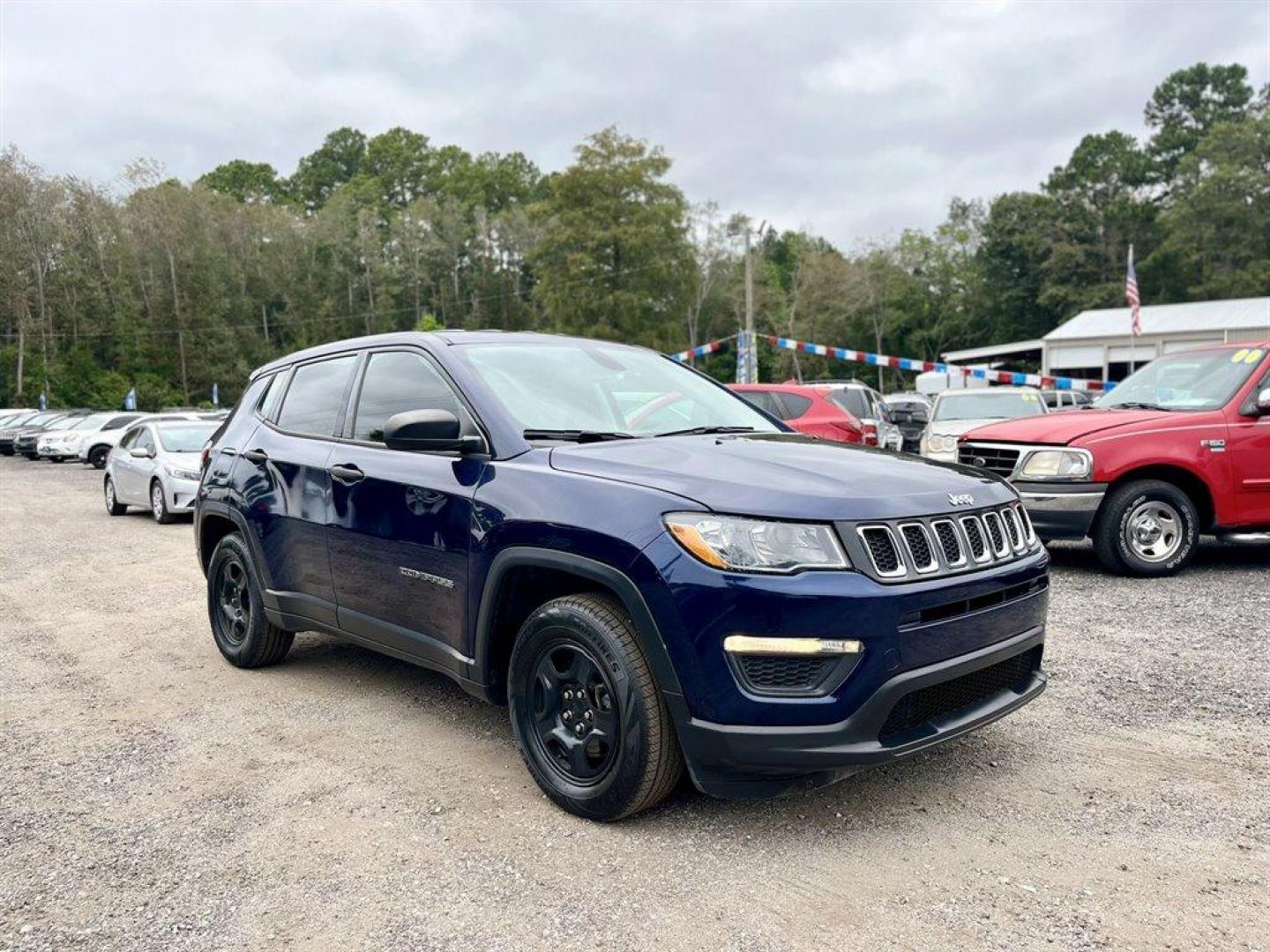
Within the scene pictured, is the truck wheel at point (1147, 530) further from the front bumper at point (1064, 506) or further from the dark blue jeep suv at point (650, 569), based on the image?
the dark blue jeep suv at point (650, 569)

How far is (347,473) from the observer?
4.30 metres

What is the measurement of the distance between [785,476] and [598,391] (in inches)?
48.5

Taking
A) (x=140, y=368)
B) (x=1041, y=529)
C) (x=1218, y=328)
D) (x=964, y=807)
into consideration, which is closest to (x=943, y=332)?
(x=1218, y=328)

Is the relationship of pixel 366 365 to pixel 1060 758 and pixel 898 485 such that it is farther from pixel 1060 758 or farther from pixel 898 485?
pixel 1060 758

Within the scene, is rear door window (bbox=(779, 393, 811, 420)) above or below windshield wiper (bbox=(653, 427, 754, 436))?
above

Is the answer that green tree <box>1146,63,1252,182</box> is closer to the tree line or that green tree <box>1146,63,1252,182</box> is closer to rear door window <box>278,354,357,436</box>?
the tree line

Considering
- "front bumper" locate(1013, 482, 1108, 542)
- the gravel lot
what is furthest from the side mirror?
"front bumper" locate(1013, 482, 1108, 542)

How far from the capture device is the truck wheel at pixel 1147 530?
7145 mm

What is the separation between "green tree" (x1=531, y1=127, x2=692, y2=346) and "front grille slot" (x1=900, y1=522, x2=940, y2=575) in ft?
166

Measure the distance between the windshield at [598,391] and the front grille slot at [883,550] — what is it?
3.82ft

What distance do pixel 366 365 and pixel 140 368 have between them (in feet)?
182

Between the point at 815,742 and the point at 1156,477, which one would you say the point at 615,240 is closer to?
the point at 1156,477

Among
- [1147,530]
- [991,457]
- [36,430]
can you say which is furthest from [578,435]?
[36,430]

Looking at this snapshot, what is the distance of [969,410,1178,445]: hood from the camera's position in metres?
7.23
